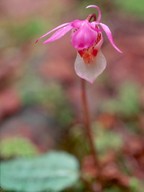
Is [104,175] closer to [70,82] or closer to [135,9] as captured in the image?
[70,82]

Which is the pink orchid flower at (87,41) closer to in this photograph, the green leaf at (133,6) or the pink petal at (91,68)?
the pink petal at (91,68)

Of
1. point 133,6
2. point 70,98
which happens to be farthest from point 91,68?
point 133,6

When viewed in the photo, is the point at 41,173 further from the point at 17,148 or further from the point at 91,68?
the point at 91,68

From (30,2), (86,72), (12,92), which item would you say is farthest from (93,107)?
(30,2)

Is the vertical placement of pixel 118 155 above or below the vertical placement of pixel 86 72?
below

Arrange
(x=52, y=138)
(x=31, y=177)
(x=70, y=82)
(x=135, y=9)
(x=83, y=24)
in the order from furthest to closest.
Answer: (x=135, y=9), (x=70, y=82), (x=52, y=138), (x=31, y=177), (x=83, y=24)
